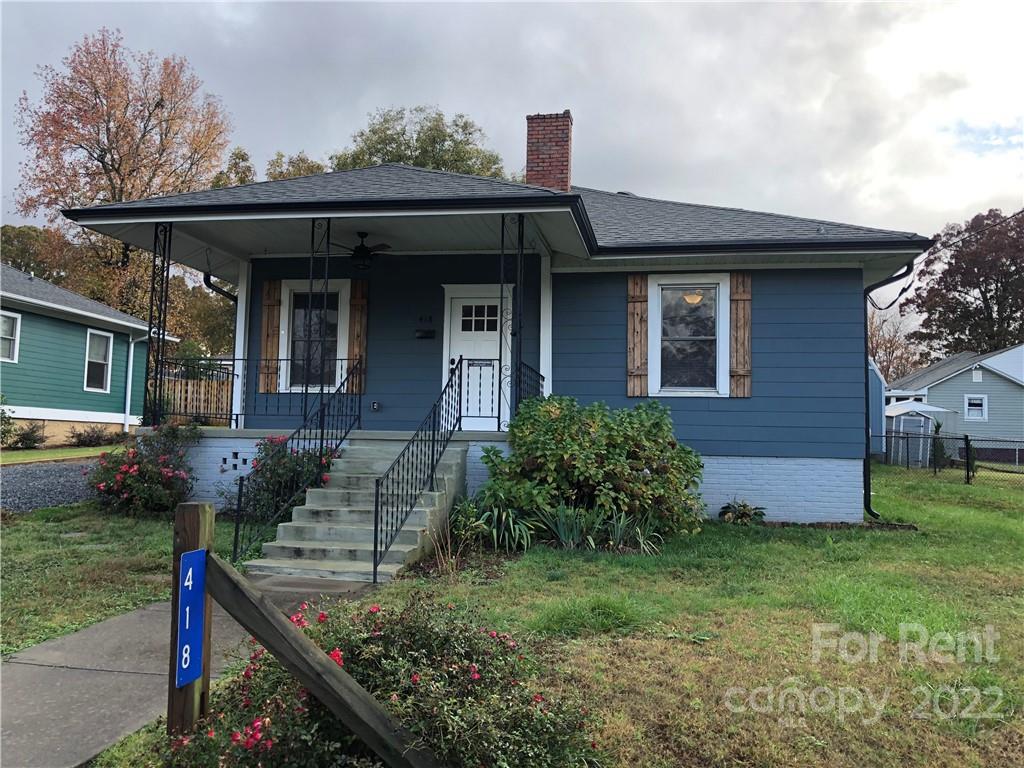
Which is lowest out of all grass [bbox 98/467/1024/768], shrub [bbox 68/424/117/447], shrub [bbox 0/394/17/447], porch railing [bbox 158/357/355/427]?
grass [bbox 98/467/1024/768]

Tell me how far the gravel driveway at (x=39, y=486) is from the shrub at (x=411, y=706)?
25.8ft

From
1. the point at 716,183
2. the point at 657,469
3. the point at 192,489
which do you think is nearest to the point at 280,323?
the point at 192,489

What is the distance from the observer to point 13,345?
50.9ft

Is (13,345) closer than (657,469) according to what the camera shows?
No

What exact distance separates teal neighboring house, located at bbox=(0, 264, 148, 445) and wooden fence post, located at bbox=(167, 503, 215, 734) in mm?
16011

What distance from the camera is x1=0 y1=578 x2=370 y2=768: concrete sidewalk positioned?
257cm

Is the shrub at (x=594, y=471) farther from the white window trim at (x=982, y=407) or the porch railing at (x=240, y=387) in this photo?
the white window trim at (x=982, y=407)

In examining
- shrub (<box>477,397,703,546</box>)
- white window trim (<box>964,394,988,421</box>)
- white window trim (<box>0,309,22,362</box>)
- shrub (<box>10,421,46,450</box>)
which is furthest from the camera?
white window trim (<box>964,394,988,421</box>)

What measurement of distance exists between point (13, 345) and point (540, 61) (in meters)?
13.3

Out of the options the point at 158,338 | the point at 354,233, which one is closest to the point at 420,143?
the point at 354,233

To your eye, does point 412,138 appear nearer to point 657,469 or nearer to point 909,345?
point 657,469

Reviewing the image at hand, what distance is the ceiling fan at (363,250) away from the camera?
8977mm

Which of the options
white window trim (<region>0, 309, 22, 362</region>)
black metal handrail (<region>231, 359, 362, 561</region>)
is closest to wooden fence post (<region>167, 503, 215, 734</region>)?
black metal handrail (<region>231, 359, 362, 561</region>)

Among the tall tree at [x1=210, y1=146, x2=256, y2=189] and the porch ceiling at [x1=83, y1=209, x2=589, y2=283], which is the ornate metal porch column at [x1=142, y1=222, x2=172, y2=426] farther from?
the tall tree at [x1=210, y1=146, x2=256, y2=189]
